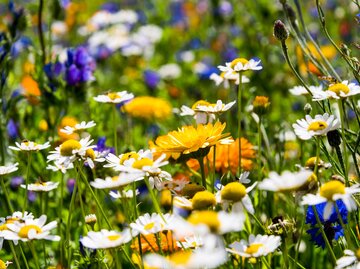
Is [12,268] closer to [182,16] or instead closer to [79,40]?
[79,40]

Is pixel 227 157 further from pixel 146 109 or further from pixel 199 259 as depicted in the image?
pixel 146 109

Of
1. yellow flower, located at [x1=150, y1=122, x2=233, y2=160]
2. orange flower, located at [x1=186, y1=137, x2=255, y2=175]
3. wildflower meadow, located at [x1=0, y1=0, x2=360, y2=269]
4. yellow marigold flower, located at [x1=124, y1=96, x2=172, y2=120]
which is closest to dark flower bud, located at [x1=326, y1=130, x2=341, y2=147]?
wildflower meadow, located at [x1=0, y1=0, x2=360, y2=269]

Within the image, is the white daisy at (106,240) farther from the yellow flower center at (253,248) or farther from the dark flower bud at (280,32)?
the dark flower bud at (280,32)

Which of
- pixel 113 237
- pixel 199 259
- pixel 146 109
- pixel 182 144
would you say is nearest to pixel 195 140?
pixel 182 144

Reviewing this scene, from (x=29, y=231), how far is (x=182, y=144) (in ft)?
0.88

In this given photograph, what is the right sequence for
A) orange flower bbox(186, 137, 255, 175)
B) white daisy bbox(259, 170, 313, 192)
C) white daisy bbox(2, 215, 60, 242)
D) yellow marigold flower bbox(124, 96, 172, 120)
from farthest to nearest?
yellow marigold flower bbox(124, 96, 172, 120) → orange flower bbox(186, 137, 255, 175) → white daisy bbox(2, 215, 60, 242) → white daisy bbox(259, 170, 313, 192)

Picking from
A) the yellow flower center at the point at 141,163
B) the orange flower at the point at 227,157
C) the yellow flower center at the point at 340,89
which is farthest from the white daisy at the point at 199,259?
the orange flower at the point at 227,157

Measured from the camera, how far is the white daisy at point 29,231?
88 centimetres

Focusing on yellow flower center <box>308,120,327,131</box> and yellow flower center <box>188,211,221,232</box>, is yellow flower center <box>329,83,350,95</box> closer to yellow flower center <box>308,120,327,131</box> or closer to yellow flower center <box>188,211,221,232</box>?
yellow flower center <box>308,120,327,131</box>

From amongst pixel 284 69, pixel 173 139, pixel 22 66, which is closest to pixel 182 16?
pixel 22 66

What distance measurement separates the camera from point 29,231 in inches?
34.7

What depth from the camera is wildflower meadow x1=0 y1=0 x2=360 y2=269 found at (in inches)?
34.2

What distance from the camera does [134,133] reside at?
212 centimetres

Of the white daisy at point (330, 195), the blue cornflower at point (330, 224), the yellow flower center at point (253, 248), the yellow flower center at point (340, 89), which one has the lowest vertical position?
the blue cornflower at point (330, 224)
